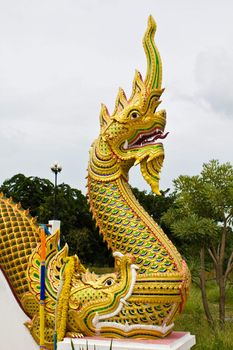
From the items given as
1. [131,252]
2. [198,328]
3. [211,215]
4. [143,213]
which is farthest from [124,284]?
[211,215]

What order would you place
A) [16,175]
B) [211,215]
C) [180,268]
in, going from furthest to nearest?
[16,175], [211,215], [180,268]

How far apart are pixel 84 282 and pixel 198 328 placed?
3775mm

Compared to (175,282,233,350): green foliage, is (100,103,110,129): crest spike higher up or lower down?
higher up

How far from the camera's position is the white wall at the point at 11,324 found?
5.74m

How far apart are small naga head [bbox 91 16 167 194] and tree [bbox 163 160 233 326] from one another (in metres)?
3.59

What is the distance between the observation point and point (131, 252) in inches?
208

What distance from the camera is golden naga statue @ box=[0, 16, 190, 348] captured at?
510 centimetres

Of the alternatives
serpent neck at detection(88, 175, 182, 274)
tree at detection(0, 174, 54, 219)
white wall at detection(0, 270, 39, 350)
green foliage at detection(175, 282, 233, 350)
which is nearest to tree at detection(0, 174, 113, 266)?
tree at detection(0, 174, 54, 219)

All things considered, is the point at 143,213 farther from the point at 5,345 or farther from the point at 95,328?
the point at 5,345

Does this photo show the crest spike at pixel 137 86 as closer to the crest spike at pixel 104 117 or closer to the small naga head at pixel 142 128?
the small naga head at pixel 142 128

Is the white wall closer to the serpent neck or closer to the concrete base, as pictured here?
the concrete base

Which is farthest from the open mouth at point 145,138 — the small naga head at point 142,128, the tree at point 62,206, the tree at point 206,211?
the tree at point 62,206

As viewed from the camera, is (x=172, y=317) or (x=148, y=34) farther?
(x=148, y=34)

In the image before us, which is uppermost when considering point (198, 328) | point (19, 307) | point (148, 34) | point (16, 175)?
point (16, 175)
